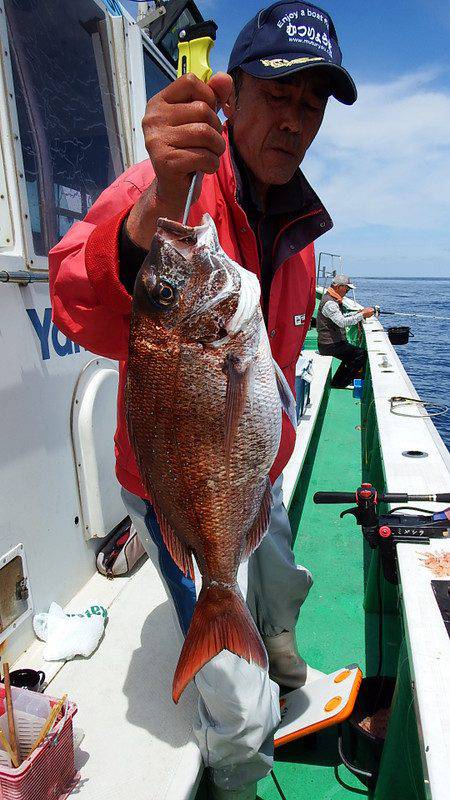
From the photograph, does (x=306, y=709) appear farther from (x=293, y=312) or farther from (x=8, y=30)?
(x=8, y=30)

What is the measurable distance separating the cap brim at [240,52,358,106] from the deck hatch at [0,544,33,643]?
80.4 inches

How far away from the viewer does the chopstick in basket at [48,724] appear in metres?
1.62

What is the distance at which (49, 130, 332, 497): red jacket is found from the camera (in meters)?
1.35

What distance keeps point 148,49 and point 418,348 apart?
1992 cm

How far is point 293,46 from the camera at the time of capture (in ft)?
5.16

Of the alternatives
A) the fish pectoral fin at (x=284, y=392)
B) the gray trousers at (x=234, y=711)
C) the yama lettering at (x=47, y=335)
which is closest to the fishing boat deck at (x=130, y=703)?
the gray trousers at (x=234, y=711)

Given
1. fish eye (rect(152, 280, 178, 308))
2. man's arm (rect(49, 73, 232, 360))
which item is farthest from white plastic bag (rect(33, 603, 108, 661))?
fish eye (rect(152, 280, 178, 308))

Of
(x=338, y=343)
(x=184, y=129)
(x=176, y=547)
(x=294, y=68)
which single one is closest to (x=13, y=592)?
(x=176, y=547)

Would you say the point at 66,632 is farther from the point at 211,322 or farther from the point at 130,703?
the point at 211,322

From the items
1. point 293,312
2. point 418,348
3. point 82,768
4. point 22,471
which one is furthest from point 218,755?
point 418,348

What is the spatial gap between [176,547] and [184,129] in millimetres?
1024

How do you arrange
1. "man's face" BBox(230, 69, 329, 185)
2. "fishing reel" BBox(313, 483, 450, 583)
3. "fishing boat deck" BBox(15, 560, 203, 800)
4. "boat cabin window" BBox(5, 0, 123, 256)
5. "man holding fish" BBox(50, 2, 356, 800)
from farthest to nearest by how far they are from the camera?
"boat cabin window" BBox(5, 0, 123, 256)
"fishing reel" BBox(313, 483, 450, 583)
"fishing boat deck" BBox(15, 560, 203, 800)
"man's face" BBox(230, 69, 329, 185)
"man holding fish" BBox(50, 2, 356, 800)

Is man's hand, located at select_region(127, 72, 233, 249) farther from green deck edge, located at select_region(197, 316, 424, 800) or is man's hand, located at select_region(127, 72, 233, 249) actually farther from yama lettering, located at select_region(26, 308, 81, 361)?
green deck edge, located at select_region(197, 316, 424, 800)

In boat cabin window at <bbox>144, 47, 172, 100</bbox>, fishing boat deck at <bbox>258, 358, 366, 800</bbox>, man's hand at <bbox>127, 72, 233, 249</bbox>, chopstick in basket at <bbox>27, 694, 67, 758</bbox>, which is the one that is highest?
boat cabin window at <bbox>144, 47, 172, 100</bbox>
